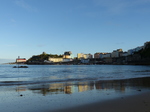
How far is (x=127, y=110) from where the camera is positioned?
652cm

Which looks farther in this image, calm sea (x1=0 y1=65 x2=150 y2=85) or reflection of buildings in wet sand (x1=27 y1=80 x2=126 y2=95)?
calm sea (x1=0 y1=65 x2=150 y2=85)

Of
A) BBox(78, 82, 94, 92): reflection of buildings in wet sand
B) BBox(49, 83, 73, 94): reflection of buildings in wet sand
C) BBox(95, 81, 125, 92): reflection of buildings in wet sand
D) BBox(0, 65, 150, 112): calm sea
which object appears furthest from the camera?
BBox(95, 81, 125, 92): reflection of buildings in wet sand

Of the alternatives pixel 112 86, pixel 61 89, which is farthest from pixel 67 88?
pixel 112 86

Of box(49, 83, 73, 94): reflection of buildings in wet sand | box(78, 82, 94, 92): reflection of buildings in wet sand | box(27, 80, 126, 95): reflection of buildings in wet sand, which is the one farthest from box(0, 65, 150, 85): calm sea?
box(49, 83, 73, 94): reflection of buildings in wet sand

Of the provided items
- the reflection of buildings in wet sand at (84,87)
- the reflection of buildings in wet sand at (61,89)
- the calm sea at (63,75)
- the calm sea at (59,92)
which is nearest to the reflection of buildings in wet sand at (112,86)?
the calm sea at (59,92)

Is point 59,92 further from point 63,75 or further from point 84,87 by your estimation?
point 63,75

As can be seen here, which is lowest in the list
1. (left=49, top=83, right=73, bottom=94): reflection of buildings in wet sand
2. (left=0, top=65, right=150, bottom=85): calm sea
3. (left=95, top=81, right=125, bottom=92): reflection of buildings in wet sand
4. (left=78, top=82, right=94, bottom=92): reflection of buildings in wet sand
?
(left=0, top=65, right=150, bottom=85): calm sea

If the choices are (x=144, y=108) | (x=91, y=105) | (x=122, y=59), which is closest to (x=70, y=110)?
(x=91, y=105)

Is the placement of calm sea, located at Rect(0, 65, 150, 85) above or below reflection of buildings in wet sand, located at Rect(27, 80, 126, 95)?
below

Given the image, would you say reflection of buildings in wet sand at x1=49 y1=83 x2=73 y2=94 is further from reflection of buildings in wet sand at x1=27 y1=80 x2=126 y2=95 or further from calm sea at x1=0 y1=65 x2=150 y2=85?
calm sea at x1=0 y1=65 x2=150 y2=85

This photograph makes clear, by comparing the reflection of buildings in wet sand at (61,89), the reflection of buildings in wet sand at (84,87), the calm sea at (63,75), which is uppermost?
the reflection of buildings in wet sand at (61,89)

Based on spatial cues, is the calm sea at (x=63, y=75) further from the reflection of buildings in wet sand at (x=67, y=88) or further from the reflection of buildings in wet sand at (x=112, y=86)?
the reflection of buildings in wet sand at (x=112, y=86)

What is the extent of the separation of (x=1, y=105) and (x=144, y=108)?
18.7 ft

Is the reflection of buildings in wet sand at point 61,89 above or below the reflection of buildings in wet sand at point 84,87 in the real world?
above
